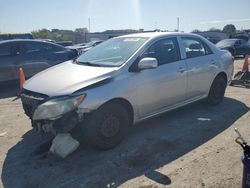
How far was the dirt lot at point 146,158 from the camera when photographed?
371 centimetres

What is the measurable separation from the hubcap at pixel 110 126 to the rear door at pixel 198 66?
74.2 inches

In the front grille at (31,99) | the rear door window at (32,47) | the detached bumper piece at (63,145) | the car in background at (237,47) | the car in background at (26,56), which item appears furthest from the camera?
the car in background at (237,47)

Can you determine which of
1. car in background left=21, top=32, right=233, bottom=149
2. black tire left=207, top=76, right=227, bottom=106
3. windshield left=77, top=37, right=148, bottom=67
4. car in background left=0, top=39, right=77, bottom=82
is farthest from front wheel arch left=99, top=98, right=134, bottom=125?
car in background left=0, top=39, right=77, bottom=82

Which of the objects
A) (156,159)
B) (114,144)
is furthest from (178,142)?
(114,144)

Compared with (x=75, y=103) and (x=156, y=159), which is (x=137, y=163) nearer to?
(x=156, y=159)

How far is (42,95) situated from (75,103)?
0.57 meters

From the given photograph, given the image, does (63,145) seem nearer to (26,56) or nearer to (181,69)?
(181,69)

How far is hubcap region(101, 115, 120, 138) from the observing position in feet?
14.3

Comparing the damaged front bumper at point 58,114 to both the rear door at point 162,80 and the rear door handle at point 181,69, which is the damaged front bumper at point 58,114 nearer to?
the rear door at point 162,80

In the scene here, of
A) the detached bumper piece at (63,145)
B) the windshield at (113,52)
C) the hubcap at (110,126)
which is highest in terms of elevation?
the windshield at (113,52)

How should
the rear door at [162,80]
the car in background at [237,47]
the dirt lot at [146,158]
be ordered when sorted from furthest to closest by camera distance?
the car in background at [237,47], the rear door at [162,80], the dirt lot at [146,158]

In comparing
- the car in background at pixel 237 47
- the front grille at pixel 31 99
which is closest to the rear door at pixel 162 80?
the front grille at pixel 31 99

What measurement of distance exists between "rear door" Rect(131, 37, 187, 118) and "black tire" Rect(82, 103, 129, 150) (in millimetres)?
438

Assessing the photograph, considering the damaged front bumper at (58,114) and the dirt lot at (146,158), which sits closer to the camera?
the dirt lot at (146,158)
